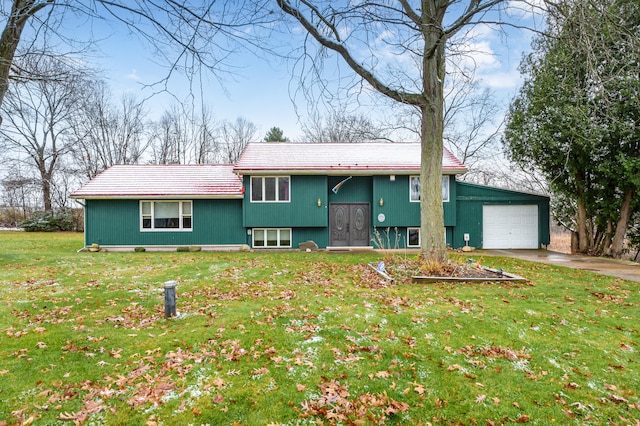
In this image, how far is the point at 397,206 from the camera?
1506 cm

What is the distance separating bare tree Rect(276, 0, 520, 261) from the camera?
5.83m

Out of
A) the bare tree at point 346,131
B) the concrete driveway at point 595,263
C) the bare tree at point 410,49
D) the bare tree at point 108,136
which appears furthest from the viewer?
the bare tree at point 108,136

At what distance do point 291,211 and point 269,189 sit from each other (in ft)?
4.70

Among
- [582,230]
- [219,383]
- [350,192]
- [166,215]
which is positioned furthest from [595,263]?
[166,215]

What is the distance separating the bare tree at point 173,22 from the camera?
353cm

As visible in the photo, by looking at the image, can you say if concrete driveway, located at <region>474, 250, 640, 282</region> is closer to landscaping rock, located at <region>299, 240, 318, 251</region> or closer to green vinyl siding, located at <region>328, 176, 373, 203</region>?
green vinyl siding, located at <region>328, 176, 373, 203</region>

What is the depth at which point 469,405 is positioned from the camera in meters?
3.03

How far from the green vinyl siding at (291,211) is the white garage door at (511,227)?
302 inches

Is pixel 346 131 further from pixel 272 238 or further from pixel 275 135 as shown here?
pixel 272 238

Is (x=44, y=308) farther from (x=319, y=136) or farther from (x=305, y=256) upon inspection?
(x=319, y=136)

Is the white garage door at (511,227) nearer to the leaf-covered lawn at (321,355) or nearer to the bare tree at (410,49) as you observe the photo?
the bare tree at (410,49)

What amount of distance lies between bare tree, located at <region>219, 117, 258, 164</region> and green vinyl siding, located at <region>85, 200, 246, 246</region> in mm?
19832

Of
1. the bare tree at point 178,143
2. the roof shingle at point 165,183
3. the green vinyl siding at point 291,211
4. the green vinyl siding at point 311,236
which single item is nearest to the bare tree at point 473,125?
the green vinyl siding at point 291,211

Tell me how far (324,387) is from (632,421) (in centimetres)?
267
